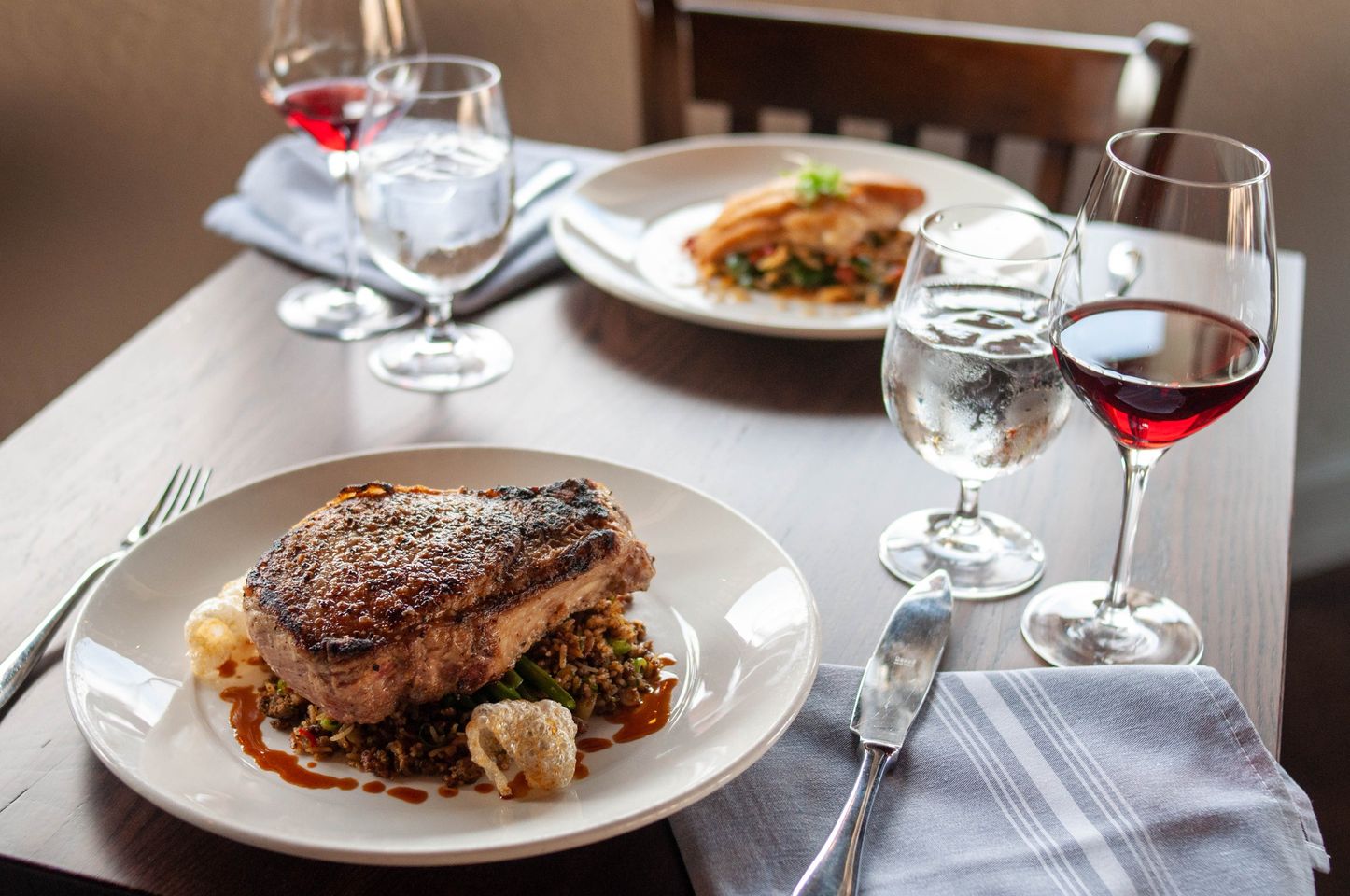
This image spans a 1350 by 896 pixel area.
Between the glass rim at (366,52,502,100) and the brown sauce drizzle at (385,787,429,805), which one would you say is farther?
the glass rim at (366,52,502,100)

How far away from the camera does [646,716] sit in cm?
89

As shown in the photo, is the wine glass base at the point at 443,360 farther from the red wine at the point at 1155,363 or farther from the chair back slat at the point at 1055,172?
the chair back slat at the point at 1055,172

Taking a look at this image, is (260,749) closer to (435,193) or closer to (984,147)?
(435,193)

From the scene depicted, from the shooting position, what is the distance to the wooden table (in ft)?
2.71

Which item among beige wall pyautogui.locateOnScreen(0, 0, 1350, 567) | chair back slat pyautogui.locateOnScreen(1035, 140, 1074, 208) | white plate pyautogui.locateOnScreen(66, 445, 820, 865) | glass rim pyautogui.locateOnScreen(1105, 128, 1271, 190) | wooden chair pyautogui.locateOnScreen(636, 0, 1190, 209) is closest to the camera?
white plate pyautogui.locateOnScreen(66, 445, 820, 865)

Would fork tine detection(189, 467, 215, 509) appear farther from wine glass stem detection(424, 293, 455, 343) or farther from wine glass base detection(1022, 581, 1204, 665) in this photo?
wine glass base detection(1022, 581, 1204, 665)

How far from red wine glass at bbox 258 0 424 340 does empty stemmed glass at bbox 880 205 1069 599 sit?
2.47 feet

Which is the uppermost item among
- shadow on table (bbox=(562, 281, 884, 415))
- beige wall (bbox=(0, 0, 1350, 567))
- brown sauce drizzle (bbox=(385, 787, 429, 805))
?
brown sauce drizzle (bbox=(385, 787, 429, 805))

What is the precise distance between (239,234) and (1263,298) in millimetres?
1365

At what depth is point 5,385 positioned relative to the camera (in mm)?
3471

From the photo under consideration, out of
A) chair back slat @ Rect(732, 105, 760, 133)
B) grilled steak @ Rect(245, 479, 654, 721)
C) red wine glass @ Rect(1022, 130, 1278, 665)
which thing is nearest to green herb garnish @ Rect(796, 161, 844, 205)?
chair back slat @ Rect(732, 105, 760, 133)

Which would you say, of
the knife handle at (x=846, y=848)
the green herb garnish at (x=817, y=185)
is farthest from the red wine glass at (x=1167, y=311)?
the green herb garnish at (x=817, y=185)

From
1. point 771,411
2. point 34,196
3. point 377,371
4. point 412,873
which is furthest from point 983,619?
point 34,196

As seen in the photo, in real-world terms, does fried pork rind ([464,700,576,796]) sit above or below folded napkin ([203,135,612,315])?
above
